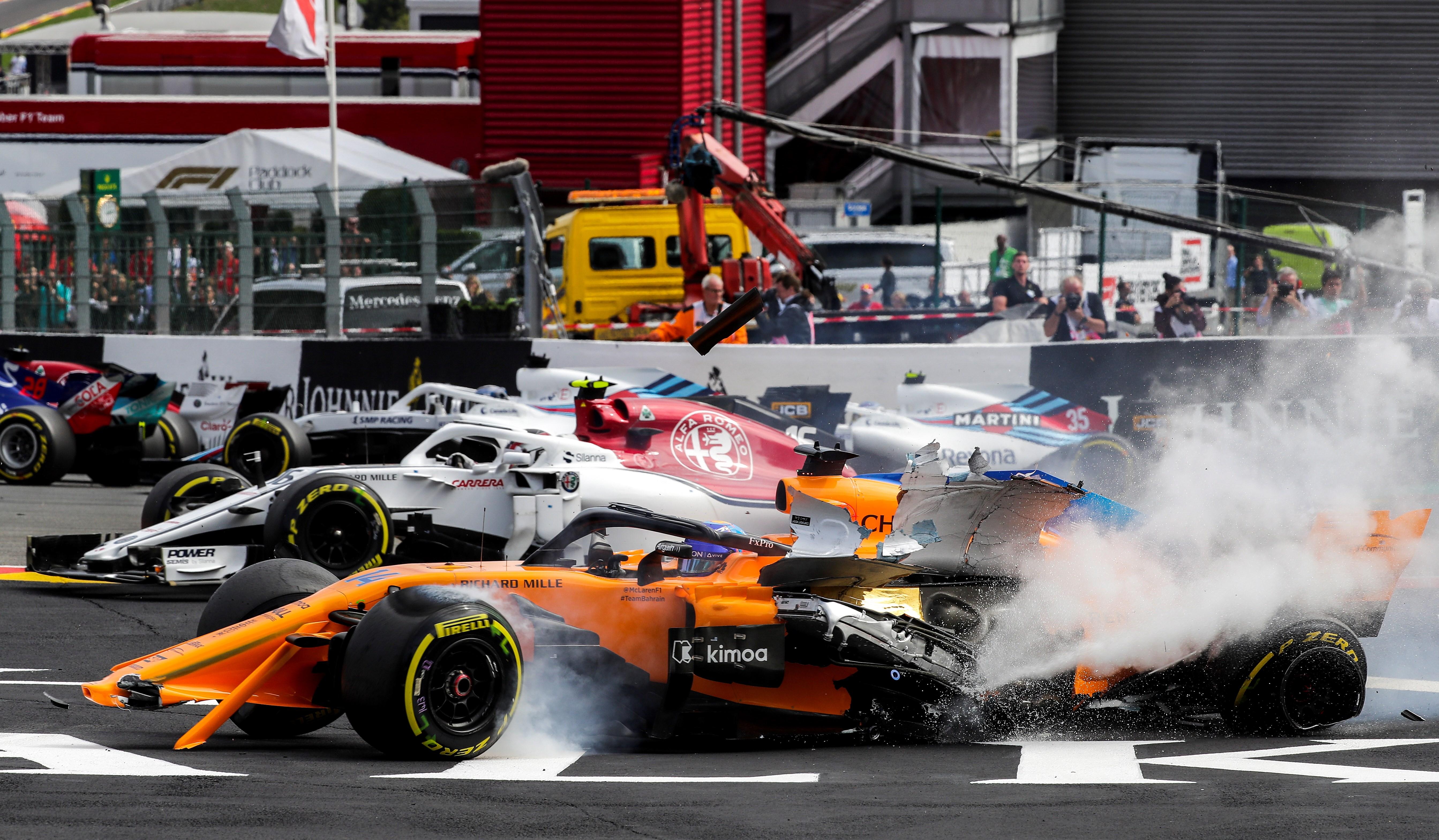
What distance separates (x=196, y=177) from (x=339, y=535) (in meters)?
20.2

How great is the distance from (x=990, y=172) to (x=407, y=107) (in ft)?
63.2

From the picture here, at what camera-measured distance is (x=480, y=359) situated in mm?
14859

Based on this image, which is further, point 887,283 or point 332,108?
point 332,108

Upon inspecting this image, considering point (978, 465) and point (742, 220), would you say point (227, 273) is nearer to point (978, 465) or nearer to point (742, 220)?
point (742, 220)

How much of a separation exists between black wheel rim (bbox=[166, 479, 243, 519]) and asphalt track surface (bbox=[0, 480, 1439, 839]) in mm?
3119

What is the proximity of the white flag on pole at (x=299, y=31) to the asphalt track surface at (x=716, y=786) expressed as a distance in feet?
60.7

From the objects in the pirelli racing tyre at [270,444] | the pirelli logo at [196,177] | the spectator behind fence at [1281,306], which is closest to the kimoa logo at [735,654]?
the pirelli racing tyre at [270,444]

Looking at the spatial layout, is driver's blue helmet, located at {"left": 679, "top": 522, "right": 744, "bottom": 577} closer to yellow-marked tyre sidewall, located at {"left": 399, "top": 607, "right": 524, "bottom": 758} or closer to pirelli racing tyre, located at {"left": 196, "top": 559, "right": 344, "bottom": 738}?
yellow-marked tyre sidewall, located at {"left": 399, "top": 607, "right": 524, "bottom": 758}

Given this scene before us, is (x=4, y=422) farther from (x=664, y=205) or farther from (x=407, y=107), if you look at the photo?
(x=407, y=107)

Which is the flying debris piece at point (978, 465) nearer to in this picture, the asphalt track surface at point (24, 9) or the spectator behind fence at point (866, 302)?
the asphalt track surface at point (24, 9)

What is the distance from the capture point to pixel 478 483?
9906mm

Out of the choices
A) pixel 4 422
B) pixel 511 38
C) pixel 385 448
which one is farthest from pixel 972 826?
pixel 511 38

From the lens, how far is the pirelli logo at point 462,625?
5.75 metres

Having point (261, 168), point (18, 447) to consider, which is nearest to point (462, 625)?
point (18, 447)
